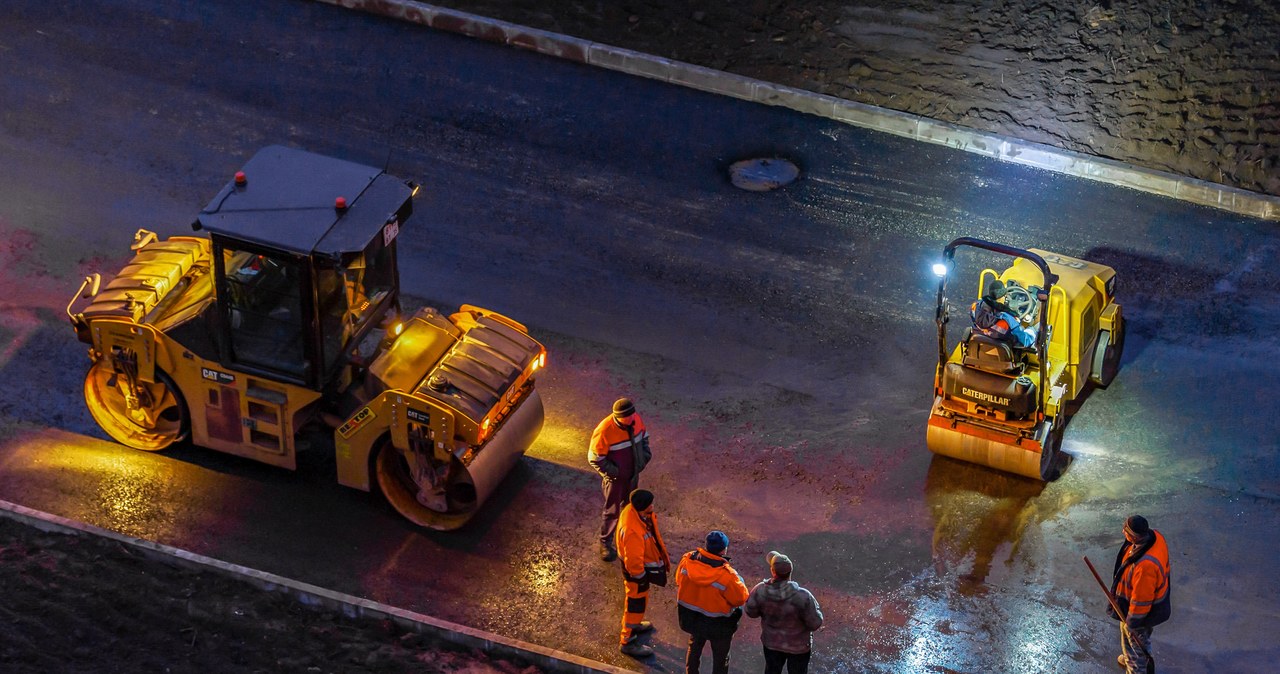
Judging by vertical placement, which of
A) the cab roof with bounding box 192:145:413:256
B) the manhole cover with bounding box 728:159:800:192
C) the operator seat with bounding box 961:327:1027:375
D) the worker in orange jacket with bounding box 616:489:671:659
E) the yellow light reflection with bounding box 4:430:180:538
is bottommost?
the yellow light reflection with bounding box 4:430:180:538

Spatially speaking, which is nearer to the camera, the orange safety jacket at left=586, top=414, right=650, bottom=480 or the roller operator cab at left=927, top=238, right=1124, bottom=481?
the orange safety jacket at left=586, top=414, right=650, bottom=480

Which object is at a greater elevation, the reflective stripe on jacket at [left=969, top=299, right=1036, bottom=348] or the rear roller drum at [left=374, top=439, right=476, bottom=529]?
the reflective stripe on jacket at [left=969, top=299, right=1036, bottom=348]

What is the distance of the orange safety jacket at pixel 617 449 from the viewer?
11938 millimetres

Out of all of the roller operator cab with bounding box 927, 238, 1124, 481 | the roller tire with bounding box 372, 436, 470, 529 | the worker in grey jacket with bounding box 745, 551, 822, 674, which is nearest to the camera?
the worker in grey jacket with bounding box 745, 551, 822, 674

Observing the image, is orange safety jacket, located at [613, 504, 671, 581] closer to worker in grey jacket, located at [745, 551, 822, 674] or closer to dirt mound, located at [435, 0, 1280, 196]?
worker in grey jacket, located at [745, 551, 822, 674]

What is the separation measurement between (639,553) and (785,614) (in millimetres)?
1153

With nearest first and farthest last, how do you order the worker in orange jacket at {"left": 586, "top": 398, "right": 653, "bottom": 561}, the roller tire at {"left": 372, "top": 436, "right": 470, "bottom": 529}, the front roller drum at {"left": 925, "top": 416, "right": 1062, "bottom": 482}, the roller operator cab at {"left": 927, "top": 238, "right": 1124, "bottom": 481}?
the worker in orange jacket at {"left": 586, "top": 398, "right": 653, "bottom": 561}, the roller tire at {"left": 372, "top": 436, "right": 470, "bottom": 529}, the roller operator cab at {"left": 927, "top": 238, "right": 1124, "bottom": 481}, the front roller drum at {"left": 925, "top": 416, "right": 1062, "bottom": 482}

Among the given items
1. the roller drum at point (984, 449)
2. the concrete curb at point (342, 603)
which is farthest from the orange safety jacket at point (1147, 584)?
the concrete curb at point (342, 603)

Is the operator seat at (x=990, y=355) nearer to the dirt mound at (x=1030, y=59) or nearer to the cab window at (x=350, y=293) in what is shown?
the cab window at (x=350, y=293)

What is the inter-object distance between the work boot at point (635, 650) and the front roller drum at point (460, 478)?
1831 mm

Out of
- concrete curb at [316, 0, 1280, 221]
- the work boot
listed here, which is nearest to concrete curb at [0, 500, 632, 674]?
the work boot

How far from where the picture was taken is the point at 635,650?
11.5 metres

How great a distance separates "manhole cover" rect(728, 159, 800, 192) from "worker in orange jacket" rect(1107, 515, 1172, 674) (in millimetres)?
7271

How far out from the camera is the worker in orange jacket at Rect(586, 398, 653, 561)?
39.1ft
